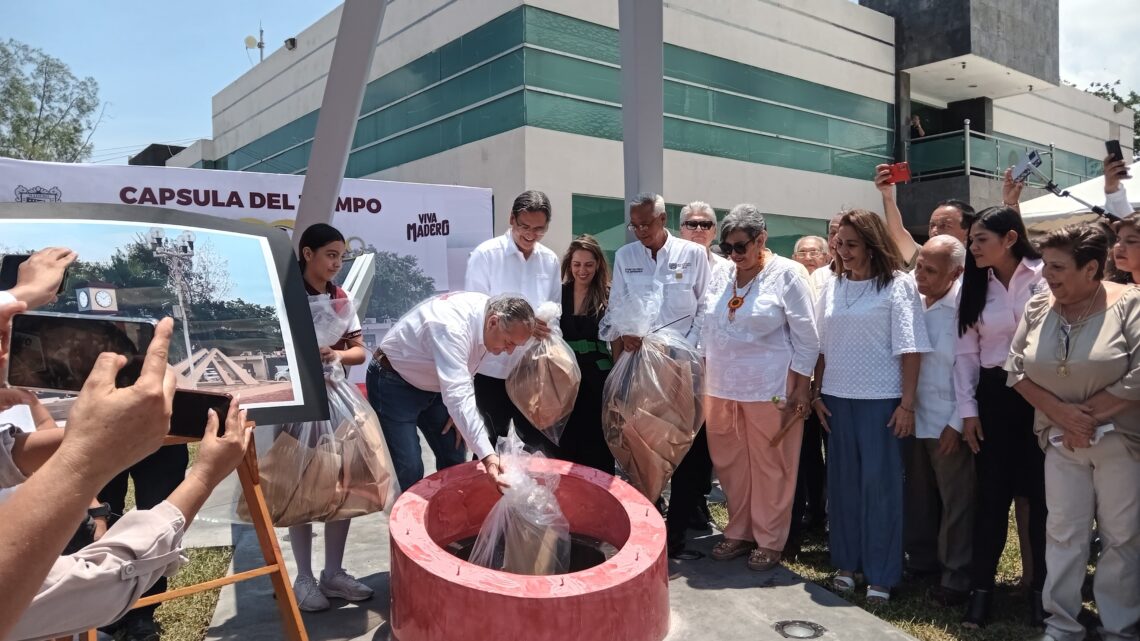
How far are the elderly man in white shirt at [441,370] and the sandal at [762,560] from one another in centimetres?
155

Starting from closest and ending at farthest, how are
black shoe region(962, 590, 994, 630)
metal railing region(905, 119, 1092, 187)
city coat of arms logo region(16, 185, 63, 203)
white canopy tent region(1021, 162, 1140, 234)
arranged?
black shoe region(962, 590, 994, 630) → city coat of arms logo region(16, 185, 63, 203) → white canopy tent region(1021, 162, 1140, 234) → metal railing region(905, 119, 1092, 187)

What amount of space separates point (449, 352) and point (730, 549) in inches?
75.7

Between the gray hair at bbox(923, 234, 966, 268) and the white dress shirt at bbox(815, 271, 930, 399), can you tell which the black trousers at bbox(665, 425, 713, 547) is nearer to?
the white dress shirt at bbox(815, 271, 930, 399)

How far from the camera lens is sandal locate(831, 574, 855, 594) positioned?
11.3 feet

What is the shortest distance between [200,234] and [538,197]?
5.82ft

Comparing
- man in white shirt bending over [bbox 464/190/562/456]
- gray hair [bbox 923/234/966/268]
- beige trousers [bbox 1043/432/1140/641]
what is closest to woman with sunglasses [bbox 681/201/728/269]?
man in white shirt bending over [bbox 464/190/562/456]

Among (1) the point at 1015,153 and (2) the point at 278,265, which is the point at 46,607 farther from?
(1) the point at 1015,153

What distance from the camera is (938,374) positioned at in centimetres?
334

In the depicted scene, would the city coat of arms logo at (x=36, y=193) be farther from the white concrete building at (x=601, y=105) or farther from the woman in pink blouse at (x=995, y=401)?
the woman in pink blouse at (x=995, y=401)

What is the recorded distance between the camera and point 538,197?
391 cm

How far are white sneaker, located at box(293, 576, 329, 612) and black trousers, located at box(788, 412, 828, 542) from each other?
8.09 ft

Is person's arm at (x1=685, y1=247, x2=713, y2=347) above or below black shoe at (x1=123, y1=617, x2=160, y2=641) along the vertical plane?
above

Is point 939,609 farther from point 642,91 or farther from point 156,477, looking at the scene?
point 156,477

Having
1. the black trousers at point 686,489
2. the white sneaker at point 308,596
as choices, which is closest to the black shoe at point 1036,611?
the black trousers at point 686,489
